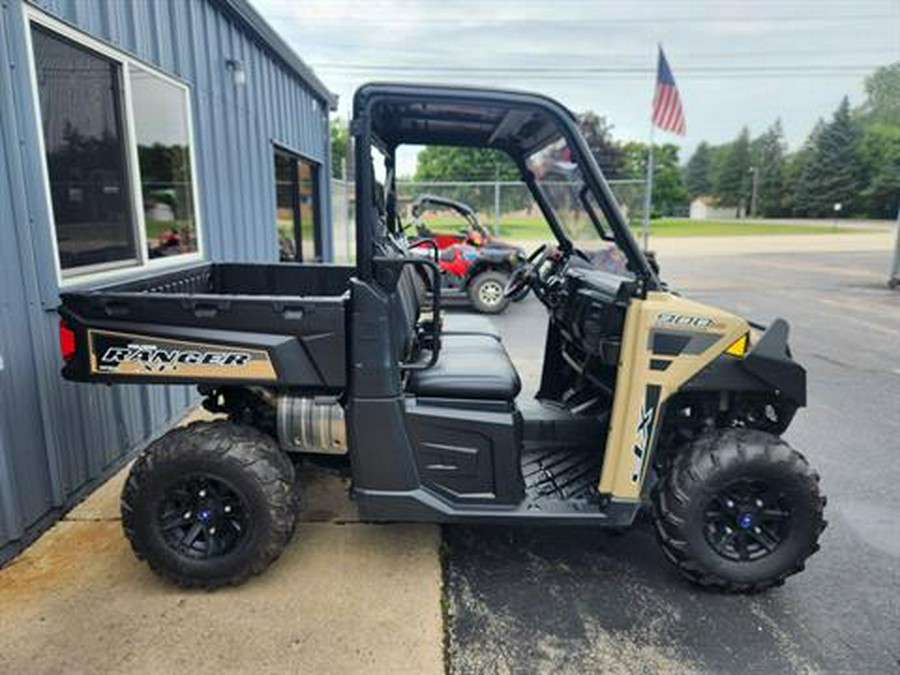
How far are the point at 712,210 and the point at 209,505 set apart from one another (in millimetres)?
89802

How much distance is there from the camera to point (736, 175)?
265 feet

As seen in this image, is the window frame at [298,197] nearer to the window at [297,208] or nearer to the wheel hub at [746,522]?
the window at [297,208]

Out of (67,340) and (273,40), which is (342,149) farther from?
(67,340)

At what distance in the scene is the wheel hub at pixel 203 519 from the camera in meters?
2.54

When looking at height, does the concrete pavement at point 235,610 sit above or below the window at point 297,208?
below

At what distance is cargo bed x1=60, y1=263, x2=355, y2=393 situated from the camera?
2422 millimetres

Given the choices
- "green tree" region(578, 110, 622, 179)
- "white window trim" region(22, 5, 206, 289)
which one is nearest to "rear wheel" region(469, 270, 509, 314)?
"green tree" region(578, 110, 622, 179)

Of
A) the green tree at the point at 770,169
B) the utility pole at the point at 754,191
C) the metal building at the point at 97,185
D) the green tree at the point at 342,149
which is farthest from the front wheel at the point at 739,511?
the utility pole at the point at 754,191

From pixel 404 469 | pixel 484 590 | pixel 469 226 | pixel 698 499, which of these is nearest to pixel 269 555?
pixel 404 469

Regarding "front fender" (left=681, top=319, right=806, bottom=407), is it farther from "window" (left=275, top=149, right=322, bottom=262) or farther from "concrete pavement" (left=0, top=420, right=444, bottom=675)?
"window" (left=275, top=149, right=322, bottom=262)

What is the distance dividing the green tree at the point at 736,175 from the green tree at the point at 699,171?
9.67 metres

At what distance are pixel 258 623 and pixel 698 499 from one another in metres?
1.80

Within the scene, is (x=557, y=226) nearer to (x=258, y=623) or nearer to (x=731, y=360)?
(x=731, y=360)

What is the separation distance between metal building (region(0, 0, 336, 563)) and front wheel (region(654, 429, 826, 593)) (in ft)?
9.36
